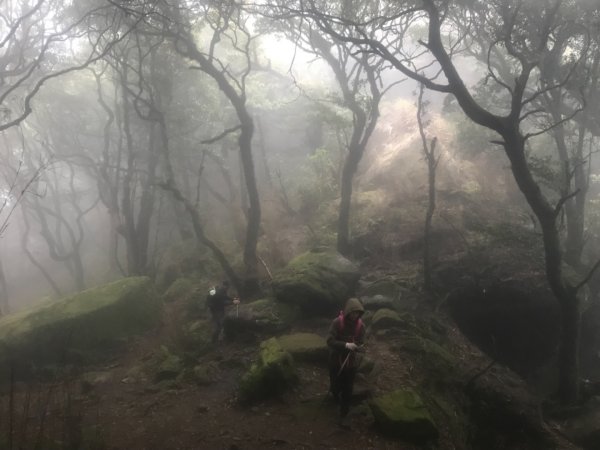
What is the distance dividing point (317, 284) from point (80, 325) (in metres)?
6.25

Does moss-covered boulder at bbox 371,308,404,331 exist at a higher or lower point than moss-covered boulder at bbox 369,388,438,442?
higher

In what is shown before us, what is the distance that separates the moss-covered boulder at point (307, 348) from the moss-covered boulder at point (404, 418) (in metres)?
2.26

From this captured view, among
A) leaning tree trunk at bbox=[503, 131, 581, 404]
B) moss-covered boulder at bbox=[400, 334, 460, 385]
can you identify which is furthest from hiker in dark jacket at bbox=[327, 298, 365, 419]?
leaning tree trunk at bbox=[503, 131, 581, 404]

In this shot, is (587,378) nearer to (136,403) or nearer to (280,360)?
(280,360)

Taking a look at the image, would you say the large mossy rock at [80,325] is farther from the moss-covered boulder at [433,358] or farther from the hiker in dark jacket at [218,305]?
the moss-covered boulder at [433,358]

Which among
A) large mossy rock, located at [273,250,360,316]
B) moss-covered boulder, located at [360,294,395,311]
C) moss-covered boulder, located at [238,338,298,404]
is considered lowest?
moss-covered boulder, located at [238,338,298,404]

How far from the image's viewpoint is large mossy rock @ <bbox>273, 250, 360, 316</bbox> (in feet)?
36.0

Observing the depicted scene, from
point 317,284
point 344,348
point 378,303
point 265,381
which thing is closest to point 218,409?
point 265,381

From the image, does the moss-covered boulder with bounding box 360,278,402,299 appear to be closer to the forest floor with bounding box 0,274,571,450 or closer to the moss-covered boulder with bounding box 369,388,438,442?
the forest floor with bounding box 0,274,571,450

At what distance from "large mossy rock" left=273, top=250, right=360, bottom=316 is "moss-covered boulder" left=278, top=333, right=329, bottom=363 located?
162 cm

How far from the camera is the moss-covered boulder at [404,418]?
6.24 m

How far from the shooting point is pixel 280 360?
25.7ft

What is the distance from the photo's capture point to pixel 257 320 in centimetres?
1052

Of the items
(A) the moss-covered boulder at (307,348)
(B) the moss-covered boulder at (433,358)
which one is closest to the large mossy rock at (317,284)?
(A) the moss-covered boulder at (307,348)
